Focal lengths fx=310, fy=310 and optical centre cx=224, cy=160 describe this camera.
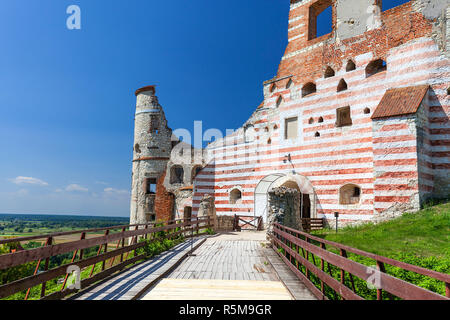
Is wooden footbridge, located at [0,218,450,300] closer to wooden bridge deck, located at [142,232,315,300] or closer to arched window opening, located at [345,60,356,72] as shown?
wooden bridge deck, located at [142,232,315,300]

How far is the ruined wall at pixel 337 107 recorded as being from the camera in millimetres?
13727

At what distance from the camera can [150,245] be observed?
326 inches

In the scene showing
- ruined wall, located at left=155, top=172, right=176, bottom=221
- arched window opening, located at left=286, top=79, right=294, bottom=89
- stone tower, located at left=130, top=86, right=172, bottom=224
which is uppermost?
arched window opening, located at left=286, top=79, right=294, bottom=89

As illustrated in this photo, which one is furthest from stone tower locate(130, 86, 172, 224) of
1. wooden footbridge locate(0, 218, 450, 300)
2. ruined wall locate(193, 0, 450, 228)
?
wooden footbridge locate(0, 218, 450, 300)

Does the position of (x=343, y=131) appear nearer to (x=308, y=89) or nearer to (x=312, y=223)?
(x=308, y=89)

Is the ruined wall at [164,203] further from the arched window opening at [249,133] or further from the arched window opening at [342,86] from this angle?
the arched window opening at [342,86]

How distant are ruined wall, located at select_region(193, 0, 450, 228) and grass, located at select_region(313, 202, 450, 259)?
1.54 meters

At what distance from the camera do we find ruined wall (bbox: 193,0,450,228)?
45.0 ft

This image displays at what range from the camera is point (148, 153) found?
24875mm

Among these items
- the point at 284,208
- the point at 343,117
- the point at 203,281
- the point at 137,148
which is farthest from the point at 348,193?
the point at 137,148

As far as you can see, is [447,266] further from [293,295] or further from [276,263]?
[293,295]

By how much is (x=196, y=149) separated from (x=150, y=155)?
146 inches

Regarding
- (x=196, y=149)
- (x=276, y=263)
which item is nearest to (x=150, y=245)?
(x=276, y=263)
